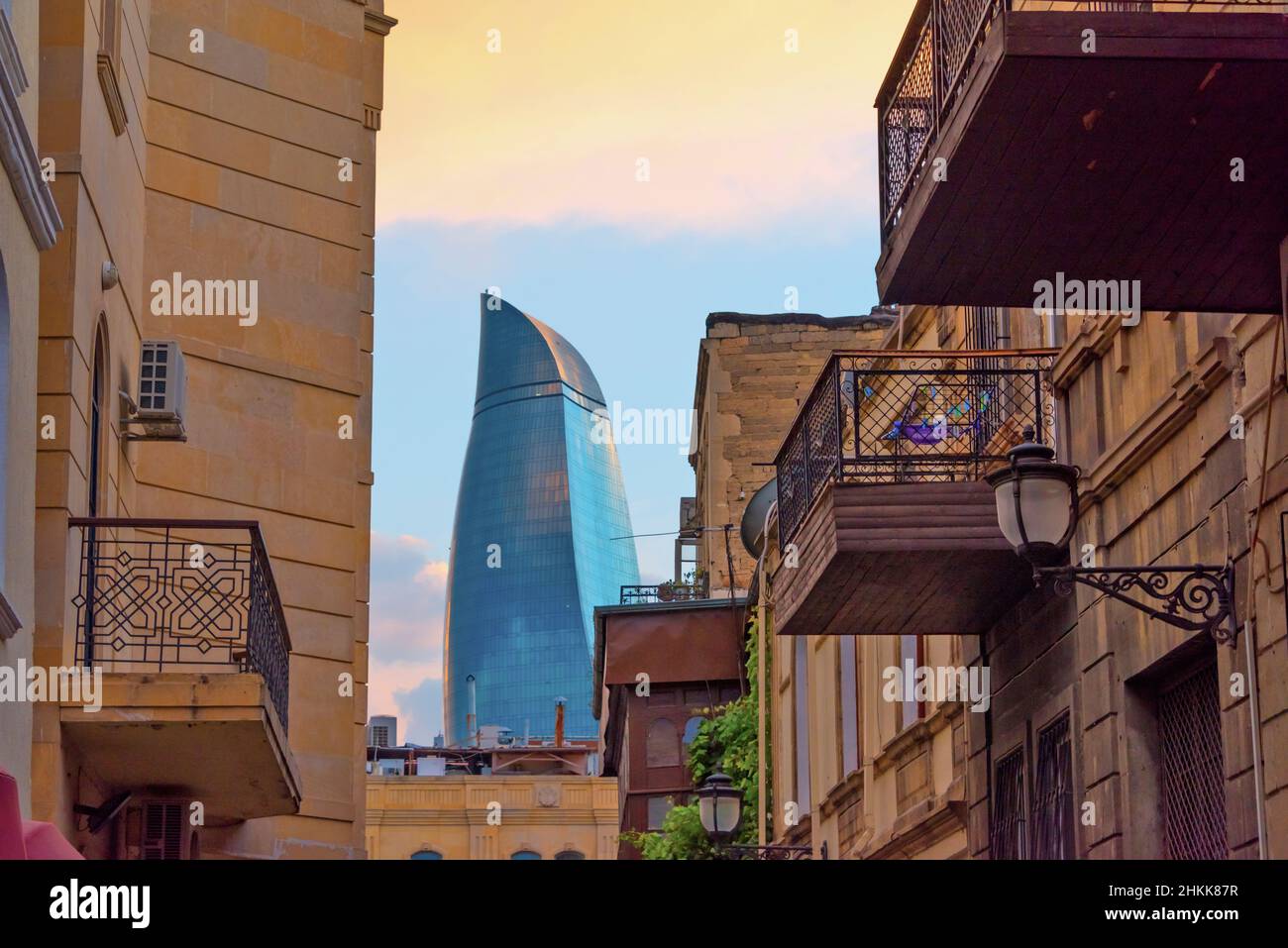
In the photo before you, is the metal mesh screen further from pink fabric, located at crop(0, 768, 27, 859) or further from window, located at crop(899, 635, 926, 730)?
window, located at crop(899, 635, 926, 730)

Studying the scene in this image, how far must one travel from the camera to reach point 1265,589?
353 inches

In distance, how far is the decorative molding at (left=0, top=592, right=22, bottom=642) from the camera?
9.90 metres

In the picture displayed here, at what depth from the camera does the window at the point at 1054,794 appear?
12.1 m

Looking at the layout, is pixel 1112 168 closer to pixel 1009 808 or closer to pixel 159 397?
pixel 1009 808

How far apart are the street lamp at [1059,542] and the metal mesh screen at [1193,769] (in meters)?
0.65

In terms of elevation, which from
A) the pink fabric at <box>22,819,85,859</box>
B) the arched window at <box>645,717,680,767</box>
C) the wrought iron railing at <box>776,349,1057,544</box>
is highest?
the wrought iron railing at <box>776,349,1057,544</box>

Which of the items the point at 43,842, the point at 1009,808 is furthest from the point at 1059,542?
the point at 43,842

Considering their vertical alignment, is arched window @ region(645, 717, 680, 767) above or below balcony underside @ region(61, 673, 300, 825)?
above

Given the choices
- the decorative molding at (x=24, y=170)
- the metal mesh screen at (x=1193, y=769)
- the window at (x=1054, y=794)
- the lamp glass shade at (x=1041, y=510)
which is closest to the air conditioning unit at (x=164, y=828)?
the decorative molding at (x=24, y=170)

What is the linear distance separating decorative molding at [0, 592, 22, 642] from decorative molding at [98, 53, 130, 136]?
4349 mm

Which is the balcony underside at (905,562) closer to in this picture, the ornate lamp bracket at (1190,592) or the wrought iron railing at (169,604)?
the ornate lamp bracket at (1190,592)

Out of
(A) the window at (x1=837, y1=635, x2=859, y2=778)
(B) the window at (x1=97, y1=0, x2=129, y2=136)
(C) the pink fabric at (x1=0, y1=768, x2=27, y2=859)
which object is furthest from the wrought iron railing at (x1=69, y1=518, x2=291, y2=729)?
(A) the window at (x1=837, y1=635, x2=859, y2=778)

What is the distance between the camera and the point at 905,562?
500 inches
